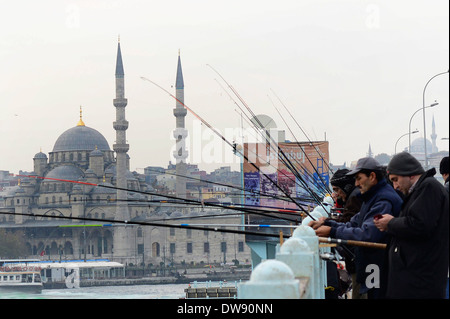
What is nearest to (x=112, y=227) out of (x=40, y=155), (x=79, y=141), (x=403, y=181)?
(x=79, y=141)

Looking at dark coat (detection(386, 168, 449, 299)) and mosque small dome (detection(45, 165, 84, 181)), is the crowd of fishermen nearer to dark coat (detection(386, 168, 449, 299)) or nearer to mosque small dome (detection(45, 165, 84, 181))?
dark coat (detection(386, 168, 449, 299))

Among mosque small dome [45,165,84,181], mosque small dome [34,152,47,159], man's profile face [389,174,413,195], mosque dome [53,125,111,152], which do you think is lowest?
man's profile face [389,174,413,195]

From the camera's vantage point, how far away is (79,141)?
86562 mm

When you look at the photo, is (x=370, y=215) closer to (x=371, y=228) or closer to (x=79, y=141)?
(x=371, y=228)

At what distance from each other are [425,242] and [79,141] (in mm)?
84615

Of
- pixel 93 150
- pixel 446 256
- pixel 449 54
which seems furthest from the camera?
pixel 93 150

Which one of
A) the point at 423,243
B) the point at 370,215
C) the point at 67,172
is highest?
the point at 67,172

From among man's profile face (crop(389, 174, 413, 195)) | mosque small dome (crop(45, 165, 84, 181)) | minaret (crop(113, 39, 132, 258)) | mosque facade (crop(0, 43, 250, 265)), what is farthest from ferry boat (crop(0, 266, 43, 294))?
man's profile face (crop(389, 174, 413, 195))

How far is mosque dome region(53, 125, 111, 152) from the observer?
86250mm

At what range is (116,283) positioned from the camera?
70688mm

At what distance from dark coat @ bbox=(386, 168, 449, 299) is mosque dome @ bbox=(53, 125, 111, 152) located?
276 feet
